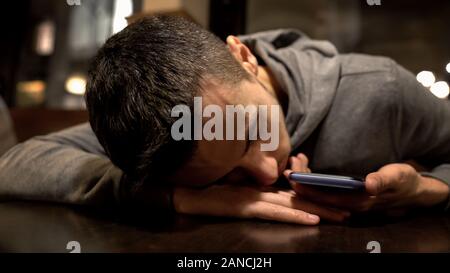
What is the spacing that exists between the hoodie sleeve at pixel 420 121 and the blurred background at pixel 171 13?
Result: 355mm

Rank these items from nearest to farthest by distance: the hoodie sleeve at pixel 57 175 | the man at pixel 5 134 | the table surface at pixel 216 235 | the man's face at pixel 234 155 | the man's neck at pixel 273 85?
the table surface at pixel 216 235 → the man's face at pixel 234 155 → the hoodie sleeve at pixel 57 175 → the man's neck at pixel 273 85 → the man at pixel 5 134

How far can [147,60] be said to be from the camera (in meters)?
0.50

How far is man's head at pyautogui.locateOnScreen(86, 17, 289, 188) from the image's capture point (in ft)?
1.59

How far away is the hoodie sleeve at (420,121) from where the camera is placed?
72 centimetres

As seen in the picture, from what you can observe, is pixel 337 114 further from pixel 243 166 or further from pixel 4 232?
pixel 4 232

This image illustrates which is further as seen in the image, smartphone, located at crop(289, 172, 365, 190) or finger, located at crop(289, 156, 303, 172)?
finger, located at crop(289, 156, 303, 172)

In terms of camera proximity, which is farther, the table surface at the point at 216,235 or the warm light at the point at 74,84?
the warm light at the point at 74,84

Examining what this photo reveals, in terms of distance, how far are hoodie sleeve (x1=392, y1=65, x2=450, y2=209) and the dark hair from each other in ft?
1.16

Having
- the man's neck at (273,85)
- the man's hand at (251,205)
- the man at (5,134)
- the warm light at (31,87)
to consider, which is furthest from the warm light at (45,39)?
the man's hand at (251,205)

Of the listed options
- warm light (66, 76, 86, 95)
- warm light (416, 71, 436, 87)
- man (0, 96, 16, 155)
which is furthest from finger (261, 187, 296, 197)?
warm light (66, 76, 86, 95)

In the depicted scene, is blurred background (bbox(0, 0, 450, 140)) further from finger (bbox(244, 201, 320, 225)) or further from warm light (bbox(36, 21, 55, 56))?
finger (bbox(244, 201, 320, 225))

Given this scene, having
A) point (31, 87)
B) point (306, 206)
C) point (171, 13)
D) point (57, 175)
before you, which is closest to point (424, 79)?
point (306, 206)

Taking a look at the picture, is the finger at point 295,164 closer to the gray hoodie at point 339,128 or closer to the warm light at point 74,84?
the gray hoodie at point 339,128
